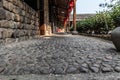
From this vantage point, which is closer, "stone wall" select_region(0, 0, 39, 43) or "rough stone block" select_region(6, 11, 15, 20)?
"stone wall" select_region(0, 0, 39, 43)

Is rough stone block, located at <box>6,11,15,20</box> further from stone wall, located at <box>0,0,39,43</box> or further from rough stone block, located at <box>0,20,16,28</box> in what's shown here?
rough stone block, located at <box>0,20,16,28</box>

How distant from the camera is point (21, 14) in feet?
24.8

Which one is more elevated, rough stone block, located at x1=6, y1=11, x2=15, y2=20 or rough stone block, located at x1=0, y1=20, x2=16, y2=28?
rough stone block, located at x1=6, y1=11, x2=15, y2=20

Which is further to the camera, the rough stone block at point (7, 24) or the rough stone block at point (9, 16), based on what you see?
the rough stone block at point (9, 16)

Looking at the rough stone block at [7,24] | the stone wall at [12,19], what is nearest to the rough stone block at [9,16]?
the stone wall at [12,19]

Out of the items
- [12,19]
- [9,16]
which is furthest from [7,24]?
[12,19]

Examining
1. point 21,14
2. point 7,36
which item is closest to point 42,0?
point 21,14

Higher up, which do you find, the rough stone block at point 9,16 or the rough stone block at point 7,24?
the rough stone block at point 9,16

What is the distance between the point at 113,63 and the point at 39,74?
3.68 ft

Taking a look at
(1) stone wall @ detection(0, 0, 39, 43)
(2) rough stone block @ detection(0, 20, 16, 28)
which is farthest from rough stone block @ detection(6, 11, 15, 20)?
(2) rough stone block @ detection(0, 20, 16, 28)

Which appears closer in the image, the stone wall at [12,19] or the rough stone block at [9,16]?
the stone wall at [12,19]

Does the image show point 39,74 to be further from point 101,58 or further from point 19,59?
point 101,58

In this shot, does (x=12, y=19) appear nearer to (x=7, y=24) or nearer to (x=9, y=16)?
(x=9, y=16)

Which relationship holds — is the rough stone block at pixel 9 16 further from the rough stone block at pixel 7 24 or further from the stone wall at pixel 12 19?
the rough stone block at pixel 7 24
